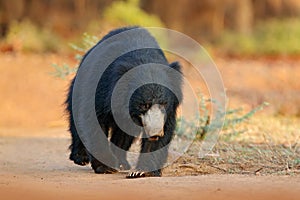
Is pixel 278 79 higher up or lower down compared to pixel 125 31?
lower down

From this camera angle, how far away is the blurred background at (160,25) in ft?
49.2

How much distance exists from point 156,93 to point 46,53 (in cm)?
1437

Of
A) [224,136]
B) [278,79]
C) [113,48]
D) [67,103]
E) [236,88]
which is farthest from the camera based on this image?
[278,79]

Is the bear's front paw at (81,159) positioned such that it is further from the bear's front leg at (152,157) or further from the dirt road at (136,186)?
the bear's front leg at (152,157)

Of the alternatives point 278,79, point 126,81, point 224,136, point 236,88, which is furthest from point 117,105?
point 278,79

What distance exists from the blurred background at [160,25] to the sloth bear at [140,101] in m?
6.06

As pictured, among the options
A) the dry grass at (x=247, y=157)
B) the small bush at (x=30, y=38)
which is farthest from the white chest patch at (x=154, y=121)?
the small bush at (x=30, y=38)

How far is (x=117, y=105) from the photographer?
659 centimetres

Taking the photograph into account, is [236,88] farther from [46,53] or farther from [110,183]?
[110,183]

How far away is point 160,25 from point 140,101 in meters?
17.2

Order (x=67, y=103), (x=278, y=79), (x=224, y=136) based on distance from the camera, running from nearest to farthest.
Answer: (x=67, y=103), (x=224, y=136), (x=278, y=79)

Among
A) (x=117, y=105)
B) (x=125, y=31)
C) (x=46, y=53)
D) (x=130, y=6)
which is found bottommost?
(x=46, y=53)

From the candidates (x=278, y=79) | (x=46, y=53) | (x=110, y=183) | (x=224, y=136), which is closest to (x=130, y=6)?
(x=46, y=53)

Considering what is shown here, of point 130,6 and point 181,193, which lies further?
point 130,6
